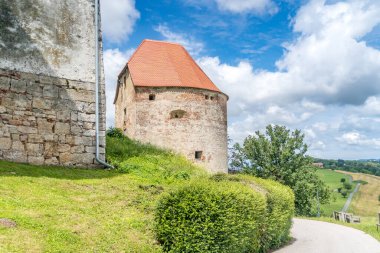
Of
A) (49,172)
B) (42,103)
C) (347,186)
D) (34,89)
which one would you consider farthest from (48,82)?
(347,186)

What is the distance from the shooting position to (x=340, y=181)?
3216 inches

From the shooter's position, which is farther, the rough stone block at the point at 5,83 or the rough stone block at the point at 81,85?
the rough stone block at the point at 81,85

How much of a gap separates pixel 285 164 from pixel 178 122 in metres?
12.9

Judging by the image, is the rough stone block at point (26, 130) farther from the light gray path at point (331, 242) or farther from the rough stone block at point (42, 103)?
the light gray path at point (331, 242)

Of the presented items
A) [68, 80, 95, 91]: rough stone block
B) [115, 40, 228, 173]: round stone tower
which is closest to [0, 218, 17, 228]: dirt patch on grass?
[68, 80, 95, 91]: rough stone block

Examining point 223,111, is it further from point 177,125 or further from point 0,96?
point 0,96

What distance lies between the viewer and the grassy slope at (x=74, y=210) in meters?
6.30

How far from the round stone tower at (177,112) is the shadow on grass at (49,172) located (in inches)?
520

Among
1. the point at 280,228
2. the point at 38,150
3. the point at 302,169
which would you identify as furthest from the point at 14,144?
the point at 302,169

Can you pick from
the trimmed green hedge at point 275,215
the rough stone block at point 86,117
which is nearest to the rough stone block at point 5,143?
the rough stone block at point 86,117

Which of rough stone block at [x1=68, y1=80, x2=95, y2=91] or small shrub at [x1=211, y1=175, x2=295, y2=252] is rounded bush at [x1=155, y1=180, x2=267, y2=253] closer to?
small shrub at [x1=211, y1=175, x2=295, y2=252]

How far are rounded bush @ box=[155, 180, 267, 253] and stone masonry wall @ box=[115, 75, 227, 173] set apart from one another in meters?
18.0

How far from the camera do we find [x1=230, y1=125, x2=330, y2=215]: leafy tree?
108ft

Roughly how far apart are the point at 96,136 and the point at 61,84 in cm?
214
